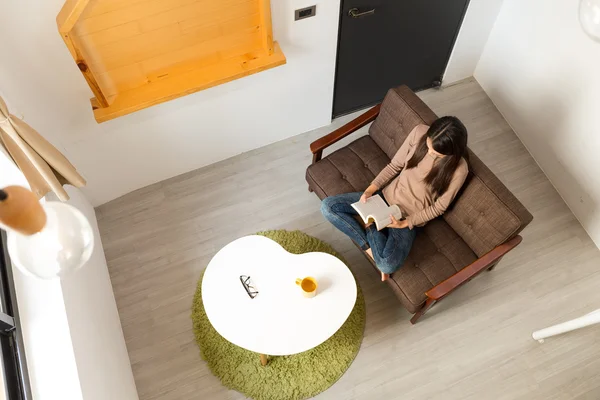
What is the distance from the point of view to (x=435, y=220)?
310 cm

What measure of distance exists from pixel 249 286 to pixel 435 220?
1.23 metres

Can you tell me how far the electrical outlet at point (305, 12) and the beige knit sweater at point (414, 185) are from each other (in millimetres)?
940

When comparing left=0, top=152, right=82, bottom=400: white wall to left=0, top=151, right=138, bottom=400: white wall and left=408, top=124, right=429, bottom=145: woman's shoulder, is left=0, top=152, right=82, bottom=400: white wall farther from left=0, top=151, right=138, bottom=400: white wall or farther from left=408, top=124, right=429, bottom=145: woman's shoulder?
left=408, top=124, right=429, bottom=145: woman's shoulder

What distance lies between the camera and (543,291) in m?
3.31

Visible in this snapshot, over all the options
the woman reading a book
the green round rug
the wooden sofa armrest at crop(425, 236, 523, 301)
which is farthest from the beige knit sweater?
the green round rug

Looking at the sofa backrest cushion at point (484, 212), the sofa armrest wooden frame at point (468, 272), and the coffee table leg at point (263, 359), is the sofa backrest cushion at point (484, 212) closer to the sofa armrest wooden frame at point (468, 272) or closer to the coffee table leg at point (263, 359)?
the sofa armrest wooden frame at point (468, 272)

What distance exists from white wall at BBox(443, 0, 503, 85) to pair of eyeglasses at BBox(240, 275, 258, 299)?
98.0 inches

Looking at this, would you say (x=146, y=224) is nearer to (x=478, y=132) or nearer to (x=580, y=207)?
(x=478, y=132)

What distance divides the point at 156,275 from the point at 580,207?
3.02 meters

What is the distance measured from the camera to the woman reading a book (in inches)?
103

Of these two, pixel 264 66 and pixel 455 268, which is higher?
pixel 264 66

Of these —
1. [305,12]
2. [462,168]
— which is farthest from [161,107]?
[462,168]

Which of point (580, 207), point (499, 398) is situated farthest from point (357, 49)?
point (499, 398)

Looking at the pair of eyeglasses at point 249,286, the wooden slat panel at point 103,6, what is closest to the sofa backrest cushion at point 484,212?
the pair of eyeglasses at point 249,286
